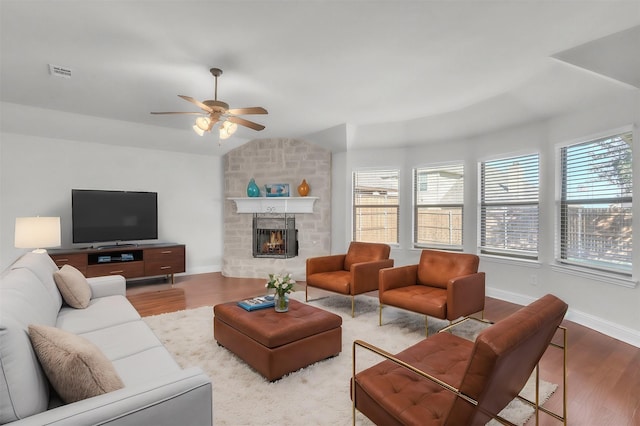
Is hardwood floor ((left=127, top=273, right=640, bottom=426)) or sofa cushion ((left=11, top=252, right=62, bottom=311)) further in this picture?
sofa cushion ((left=11, top=252, right=62, bottom=311))

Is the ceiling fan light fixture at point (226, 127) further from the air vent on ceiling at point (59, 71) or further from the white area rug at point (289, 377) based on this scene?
the white area rug at point (289, 377)

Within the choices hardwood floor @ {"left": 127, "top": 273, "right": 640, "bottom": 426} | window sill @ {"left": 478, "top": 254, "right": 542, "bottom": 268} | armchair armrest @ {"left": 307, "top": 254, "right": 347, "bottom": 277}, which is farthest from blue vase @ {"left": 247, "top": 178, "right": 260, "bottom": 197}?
window sill @ {"left": 478, "top": 254, "right": 542, "bottom": 268}

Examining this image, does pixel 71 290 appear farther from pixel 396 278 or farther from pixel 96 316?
pixel 396 278

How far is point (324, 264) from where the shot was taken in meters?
4.52

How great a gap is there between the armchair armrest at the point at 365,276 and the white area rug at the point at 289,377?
13.4 inches

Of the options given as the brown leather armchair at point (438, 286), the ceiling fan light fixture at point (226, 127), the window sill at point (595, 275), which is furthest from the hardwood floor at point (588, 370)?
the ceiling fan light fixture at point (226, 127)

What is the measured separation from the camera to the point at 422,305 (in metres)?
3.18

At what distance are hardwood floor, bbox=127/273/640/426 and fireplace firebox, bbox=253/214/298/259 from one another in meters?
1.75

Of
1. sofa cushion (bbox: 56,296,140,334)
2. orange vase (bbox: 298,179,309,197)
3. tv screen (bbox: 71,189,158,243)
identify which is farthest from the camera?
orange vase (bbox: 298,179,309,197)

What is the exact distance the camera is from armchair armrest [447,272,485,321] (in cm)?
304

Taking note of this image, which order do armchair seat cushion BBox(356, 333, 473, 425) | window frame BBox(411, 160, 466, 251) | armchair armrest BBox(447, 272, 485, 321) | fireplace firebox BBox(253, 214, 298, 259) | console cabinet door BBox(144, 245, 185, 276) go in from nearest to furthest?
armchair seat cushion BBox(356, 333, 473, 425) < armchair armrest BBox(447, 272, 485, 321) < window frame BBox(411, 160, 466, 251) < console cabinet door BBox(144, 245, 185, 276) < fireplace firebox BBox(253, 214, 298, 259)

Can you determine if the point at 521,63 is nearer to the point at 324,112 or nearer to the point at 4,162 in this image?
the point at 324,112

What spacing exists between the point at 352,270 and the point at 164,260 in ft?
11.2

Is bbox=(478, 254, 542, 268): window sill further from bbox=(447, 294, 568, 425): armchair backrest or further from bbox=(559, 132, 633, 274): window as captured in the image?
bbox=(447, 294, 568, 425): armchair backrest
